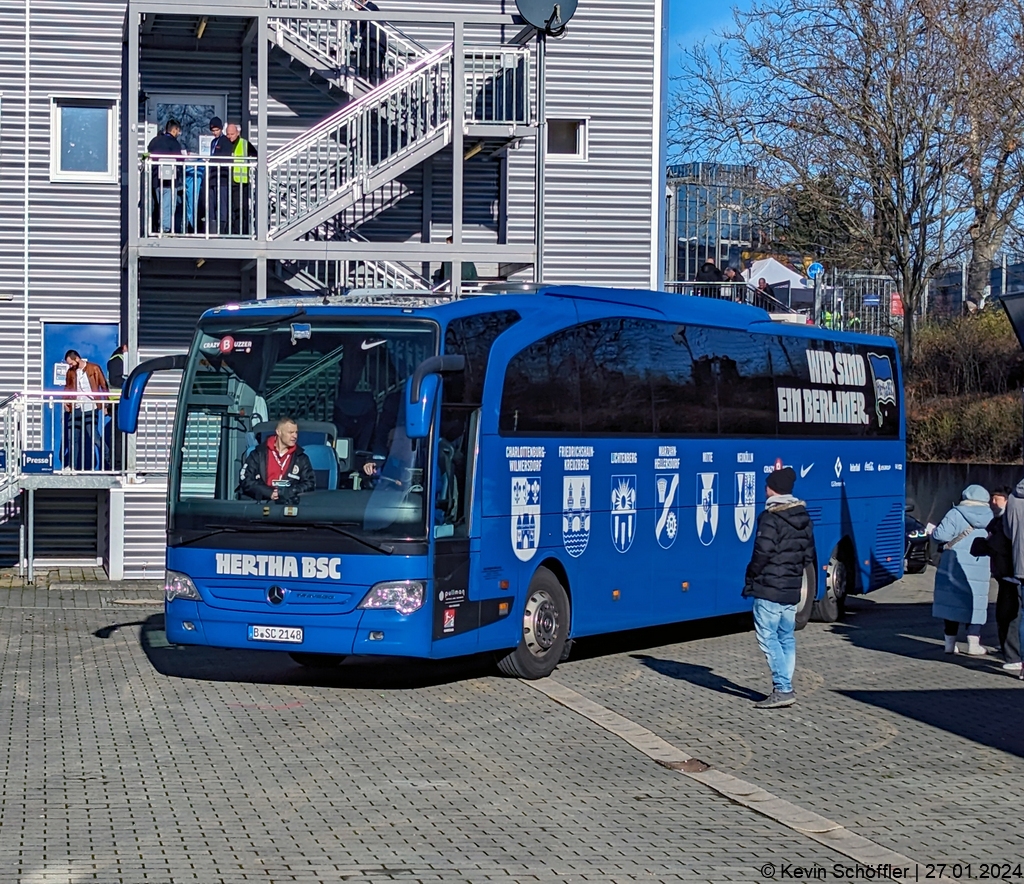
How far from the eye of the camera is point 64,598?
787 inches

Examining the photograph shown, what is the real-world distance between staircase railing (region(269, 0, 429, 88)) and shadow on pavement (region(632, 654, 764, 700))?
1130cm

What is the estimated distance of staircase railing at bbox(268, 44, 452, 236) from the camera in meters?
21.9

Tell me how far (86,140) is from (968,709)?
16.5 metres

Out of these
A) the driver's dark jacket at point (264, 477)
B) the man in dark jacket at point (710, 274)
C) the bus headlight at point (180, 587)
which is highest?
the man in dark jacket at point (710, 274)

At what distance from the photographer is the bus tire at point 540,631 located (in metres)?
13.8

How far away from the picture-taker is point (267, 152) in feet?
75.5

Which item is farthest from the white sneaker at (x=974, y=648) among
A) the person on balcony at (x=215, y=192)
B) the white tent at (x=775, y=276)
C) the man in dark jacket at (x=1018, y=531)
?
the white tent at (x=775, y=276)

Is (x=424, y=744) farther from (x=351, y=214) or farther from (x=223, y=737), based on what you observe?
(x=351, y=214)

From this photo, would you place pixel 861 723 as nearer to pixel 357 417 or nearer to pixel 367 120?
pixel 357 417

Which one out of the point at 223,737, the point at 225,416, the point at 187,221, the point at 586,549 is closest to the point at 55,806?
the point at 223,737

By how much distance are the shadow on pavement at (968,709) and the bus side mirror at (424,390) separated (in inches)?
166

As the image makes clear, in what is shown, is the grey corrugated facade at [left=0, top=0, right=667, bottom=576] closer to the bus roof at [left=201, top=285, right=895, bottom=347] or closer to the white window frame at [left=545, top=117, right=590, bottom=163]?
the white window frame at [left=545, top=117, right=590, bottom=163]

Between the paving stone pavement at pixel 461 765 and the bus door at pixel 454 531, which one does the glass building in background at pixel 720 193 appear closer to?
the paving stone pavement at pixel 461 765

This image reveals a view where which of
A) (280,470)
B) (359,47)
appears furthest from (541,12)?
(280,470)
